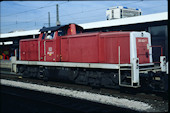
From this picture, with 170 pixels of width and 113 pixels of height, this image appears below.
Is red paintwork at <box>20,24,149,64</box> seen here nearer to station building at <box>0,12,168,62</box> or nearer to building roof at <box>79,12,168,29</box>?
station building at <box>0,12,168,62</box>

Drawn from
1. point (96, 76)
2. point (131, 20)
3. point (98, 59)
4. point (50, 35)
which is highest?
point (131, 20)

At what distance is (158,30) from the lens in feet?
49.2

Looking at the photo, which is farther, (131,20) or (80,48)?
(131,20)

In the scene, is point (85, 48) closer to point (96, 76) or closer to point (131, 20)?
point (96, 76)

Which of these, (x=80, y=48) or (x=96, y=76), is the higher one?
(x=80, y=48)

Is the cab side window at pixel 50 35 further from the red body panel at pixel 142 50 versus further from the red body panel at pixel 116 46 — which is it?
the red body panel at pixel 142 50

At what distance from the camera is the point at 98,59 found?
9.93m

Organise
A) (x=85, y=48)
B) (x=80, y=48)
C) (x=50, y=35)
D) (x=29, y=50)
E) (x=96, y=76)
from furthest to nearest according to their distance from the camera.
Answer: (x=29, y=50) < (x=50, y=35) < (x=80, y=48) < (x=85, y=48) < (x=96, y=76)

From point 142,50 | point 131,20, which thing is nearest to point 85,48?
point 142,50

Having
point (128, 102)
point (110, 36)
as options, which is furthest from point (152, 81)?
point (110, 36)

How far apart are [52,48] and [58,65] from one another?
1121mm

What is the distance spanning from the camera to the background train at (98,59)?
28.0 ft

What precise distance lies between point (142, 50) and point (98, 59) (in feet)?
6.83

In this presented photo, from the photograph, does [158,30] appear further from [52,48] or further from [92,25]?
[52,48]
